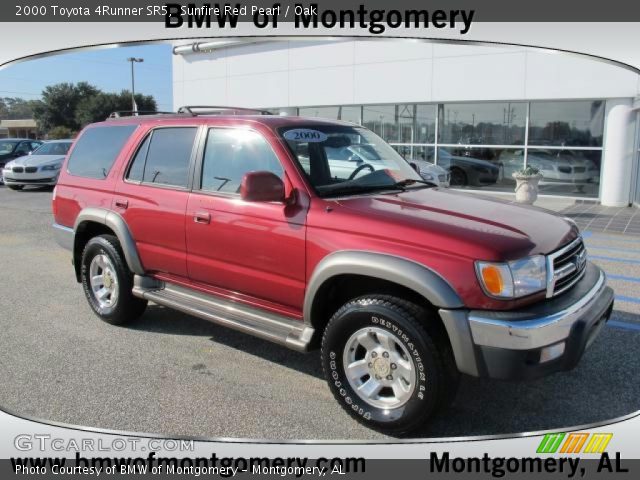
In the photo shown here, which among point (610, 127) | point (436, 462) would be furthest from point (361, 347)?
point (610, 127)

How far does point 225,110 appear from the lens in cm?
596

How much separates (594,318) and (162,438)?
2.71 m

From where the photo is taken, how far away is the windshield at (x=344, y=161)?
13.5 feet

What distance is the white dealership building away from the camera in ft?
47.5

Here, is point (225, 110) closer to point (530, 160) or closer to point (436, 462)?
point (436, 462)

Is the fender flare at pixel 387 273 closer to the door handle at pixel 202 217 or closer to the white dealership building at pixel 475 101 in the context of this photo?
the door handle at pixel 202 217

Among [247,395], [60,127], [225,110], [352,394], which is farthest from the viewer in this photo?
[60,127]

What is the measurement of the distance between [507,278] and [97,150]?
14.2 feet

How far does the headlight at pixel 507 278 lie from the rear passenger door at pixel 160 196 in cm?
250

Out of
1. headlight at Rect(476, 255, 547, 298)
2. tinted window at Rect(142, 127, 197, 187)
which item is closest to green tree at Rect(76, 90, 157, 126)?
tinted window at Rect(142, 127, 197, 187)

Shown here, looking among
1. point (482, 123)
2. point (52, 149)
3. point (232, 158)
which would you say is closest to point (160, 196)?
point (232, 158)

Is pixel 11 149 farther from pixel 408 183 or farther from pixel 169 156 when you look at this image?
pixel 408 183

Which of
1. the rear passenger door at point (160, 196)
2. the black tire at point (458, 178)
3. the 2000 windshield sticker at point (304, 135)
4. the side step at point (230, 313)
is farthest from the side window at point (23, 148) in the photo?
the 2000 windshield sticker at point (304, 135)

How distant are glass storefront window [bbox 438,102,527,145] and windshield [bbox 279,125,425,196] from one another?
12.4 metres
